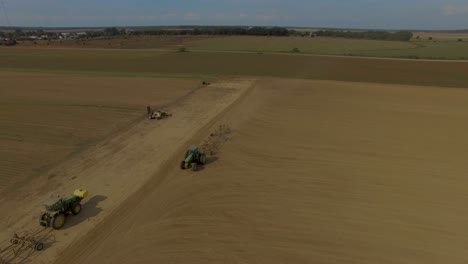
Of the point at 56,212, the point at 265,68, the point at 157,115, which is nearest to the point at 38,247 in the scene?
the point at 56,212

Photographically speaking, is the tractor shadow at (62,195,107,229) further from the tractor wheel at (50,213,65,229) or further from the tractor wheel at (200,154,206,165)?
the tractor wheel at (200,154,206,165)

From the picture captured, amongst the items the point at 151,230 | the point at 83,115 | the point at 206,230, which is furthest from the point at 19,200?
the point at 83,115

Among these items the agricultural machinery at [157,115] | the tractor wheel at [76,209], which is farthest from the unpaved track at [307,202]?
the agricultural machinery at [157,115]

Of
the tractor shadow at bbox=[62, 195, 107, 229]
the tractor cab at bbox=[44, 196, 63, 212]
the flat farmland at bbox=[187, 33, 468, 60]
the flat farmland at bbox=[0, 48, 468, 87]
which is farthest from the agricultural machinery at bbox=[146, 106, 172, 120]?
the flat farmland at bbox=[187, 33, 468, 60]

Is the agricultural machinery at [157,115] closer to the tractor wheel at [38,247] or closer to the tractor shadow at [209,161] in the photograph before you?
the tractor shadow at [209,161]

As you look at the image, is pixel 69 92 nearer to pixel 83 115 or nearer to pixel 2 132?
pixel 83 115

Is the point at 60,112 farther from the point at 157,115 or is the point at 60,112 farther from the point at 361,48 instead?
the point at 361,48
